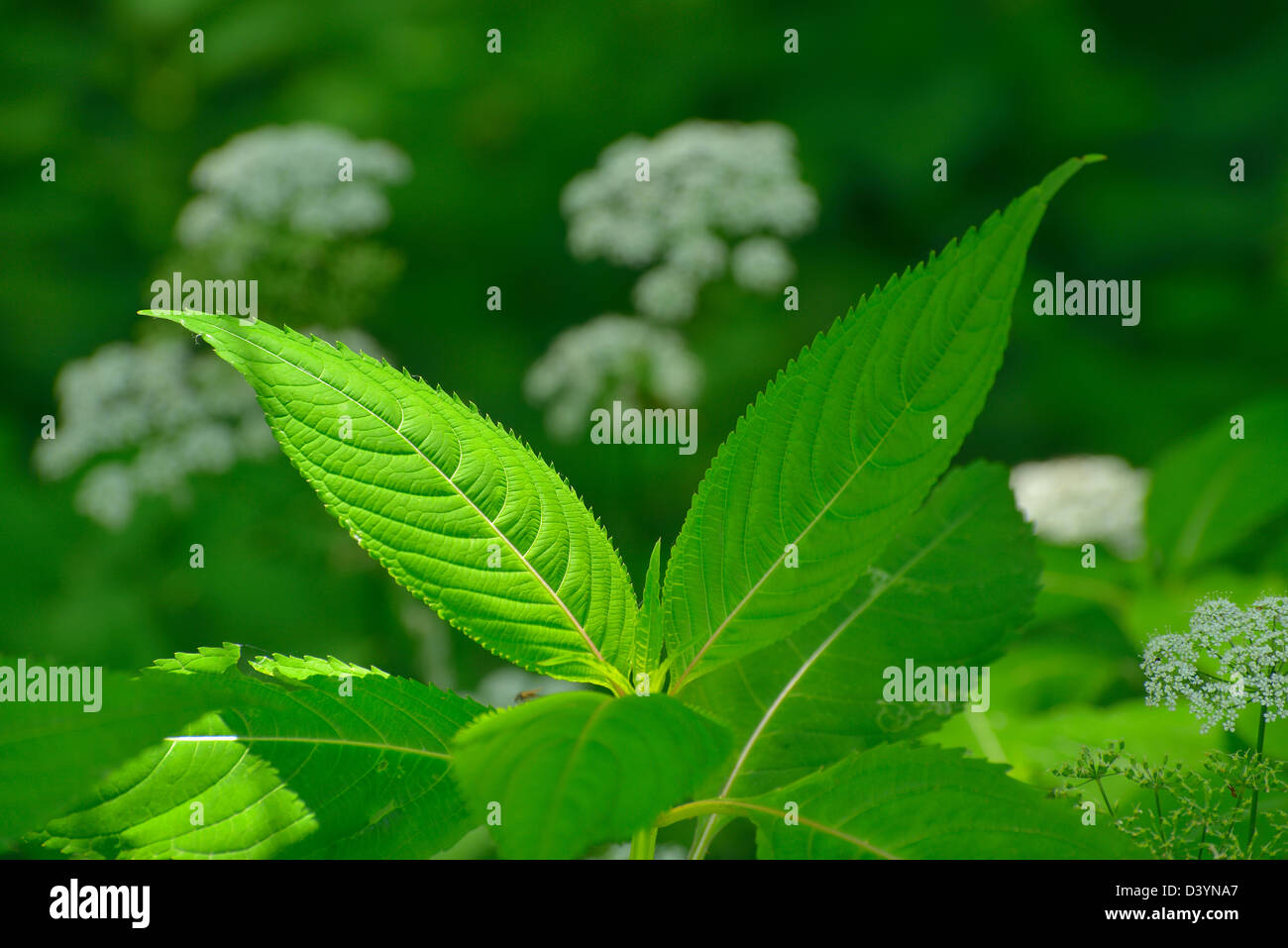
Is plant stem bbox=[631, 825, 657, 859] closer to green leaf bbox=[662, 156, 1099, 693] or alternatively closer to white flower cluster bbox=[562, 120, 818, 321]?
green leaf bbox=[662, 156, 1099, 693]

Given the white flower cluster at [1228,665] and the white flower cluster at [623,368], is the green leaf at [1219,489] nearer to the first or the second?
the white flower cluster at [1228,665]

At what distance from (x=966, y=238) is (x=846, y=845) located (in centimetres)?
30

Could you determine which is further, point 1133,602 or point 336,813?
point 1133,602

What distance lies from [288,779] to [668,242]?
88.4 inches

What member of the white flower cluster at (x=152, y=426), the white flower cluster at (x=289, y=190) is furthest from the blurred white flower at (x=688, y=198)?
the white flower cluster at (x=152, y=426)

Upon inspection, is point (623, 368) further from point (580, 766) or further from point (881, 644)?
point (580, 766)

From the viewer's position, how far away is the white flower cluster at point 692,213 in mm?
2574

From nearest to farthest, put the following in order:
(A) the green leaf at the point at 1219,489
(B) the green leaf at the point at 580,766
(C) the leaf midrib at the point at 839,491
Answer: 1. (B) the green leaf at the point at 580,766
2. (C) the leaf midrib at the point at 839,491
3. (A) the green leaf at the point at 1219,489

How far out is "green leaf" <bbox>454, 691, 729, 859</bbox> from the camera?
0.41 meters

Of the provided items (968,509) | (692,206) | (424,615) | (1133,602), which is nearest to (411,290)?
(692,206)

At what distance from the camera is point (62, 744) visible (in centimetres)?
48

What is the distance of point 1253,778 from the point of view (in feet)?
1.67

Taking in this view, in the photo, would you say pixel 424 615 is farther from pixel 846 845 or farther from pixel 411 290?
pixel 411 290

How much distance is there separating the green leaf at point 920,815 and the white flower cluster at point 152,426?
6.97ft
